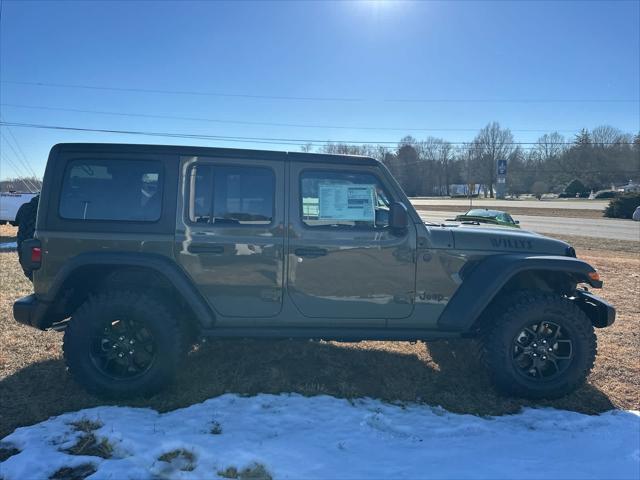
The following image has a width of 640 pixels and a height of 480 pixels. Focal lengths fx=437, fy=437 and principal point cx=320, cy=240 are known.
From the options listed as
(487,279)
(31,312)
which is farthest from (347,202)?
(31,312)

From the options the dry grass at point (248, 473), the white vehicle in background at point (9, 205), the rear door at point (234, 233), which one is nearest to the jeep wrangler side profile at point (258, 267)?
the rear door at point (234, 233)

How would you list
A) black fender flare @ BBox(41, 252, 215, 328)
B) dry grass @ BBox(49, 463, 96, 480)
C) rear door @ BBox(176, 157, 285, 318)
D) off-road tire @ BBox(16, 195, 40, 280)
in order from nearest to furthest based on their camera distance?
dry grass @ BBox(49, 463, 96, 480), black fender flare @ BBox(41, 252, 215, 328), rear door @ BBox(176, 157, 285, 318), off-road tire @ BBox(16, 195, 40, 280)

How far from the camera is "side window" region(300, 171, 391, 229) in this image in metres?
3.60

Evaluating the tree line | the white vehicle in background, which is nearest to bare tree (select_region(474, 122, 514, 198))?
the tree line

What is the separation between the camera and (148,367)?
11.5 ft

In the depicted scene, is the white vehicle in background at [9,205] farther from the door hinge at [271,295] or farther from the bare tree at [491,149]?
the bare tree at [491,149]

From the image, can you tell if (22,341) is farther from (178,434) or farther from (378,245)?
(378,245)

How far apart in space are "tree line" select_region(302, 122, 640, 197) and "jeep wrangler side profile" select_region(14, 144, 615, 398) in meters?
53.9

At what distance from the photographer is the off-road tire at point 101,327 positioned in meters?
3.43

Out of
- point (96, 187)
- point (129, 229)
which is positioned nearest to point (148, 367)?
point (129, 229)

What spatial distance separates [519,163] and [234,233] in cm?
8211

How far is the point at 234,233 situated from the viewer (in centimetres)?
349

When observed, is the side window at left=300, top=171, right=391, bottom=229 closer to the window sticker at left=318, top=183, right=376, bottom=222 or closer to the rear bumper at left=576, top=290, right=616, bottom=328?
the window sticker at left=318, top=183, right=376, bottom=222

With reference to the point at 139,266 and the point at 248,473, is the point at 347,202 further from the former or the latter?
the point at 248,473
